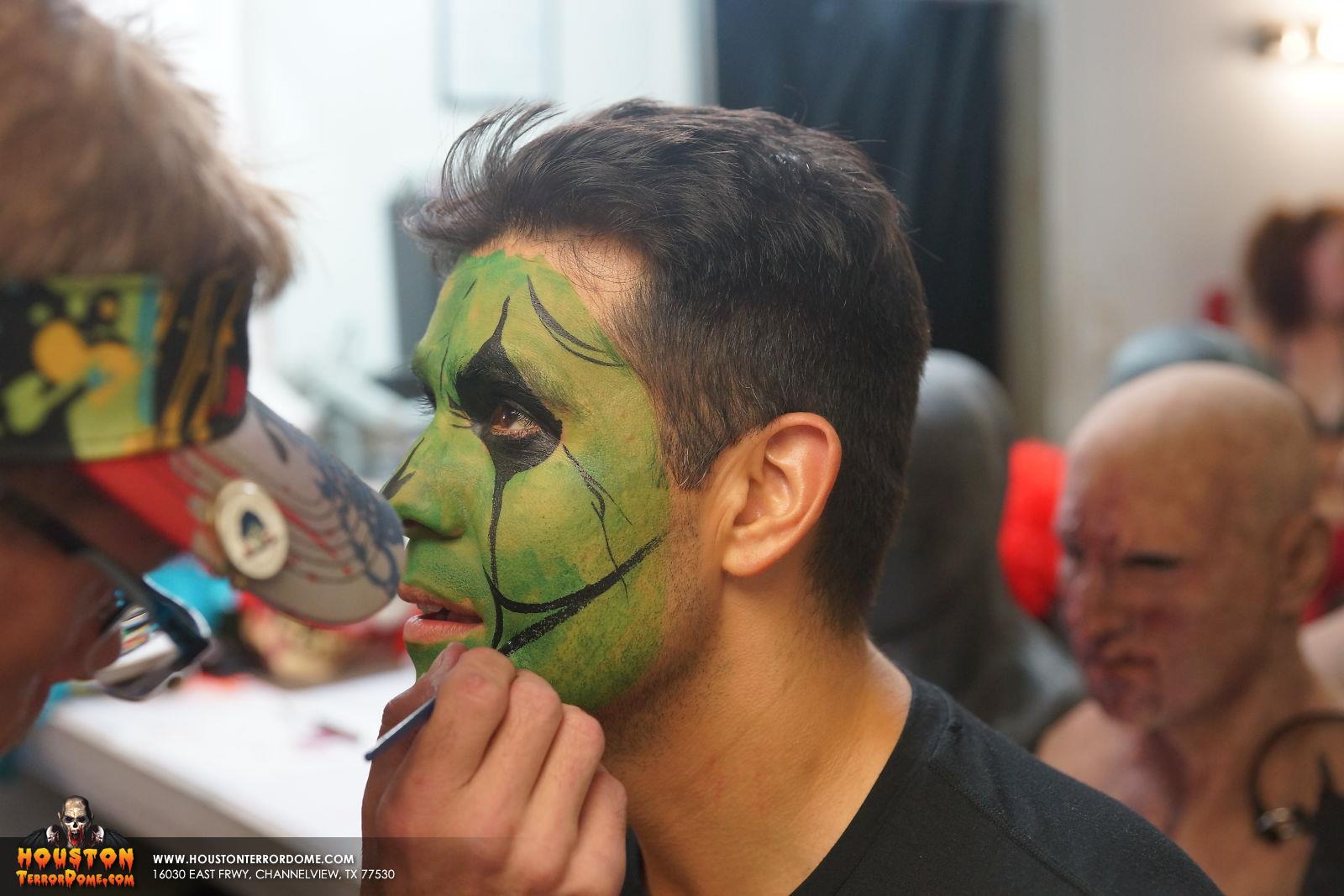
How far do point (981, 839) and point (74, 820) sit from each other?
86cm

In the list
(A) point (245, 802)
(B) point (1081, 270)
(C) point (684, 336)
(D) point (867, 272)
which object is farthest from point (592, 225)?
(B) point (1081, 270)

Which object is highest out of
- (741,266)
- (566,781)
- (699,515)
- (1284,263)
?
(741,266)

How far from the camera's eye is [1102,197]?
4812 mm

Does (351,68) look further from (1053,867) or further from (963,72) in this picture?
(1053,867)

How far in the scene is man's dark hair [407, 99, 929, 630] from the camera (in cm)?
104

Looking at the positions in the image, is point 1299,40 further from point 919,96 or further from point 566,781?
point 566,781

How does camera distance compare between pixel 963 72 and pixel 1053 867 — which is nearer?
pixel 1053 867

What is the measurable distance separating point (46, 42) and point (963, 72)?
418cm

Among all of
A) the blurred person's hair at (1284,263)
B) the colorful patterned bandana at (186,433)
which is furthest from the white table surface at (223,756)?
the blurred person's hair at (1284,263)

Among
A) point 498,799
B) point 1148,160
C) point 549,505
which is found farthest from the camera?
point 1148,160

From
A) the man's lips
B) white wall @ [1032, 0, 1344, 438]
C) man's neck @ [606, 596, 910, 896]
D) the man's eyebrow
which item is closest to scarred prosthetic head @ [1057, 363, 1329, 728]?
the man's eyebrow

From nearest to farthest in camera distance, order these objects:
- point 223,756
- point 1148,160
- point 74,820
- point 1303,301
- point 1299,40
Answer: point 74,820, point 223,756, point 1303,301, point 1148,160, point 1299,40

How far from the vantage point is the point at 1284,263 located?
475 cm

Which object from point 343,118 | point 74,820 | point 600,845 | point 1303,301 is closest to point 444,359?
point 600,845
